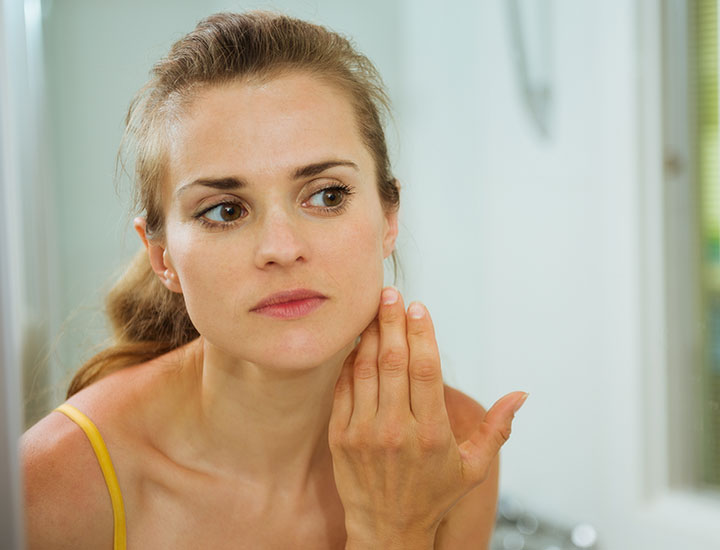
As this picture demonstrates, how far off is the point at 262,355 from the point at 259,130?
0.55 feet

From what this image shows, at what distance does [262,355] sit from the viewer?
1.75 ft

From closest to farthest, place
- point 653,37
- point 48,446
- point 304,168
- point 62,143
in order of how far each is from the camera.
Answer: point 304,168 < point 48,446 < point 653,37 < point 62,143

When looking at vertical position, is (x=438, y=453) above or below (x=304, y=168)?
below

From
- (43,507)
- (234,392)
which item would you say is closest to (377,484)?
(234,392)

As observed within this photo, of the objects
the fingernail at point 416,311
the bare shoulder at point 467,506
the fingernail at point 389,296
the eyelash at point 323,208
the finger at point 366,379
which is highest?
the eyelash at point 323,208

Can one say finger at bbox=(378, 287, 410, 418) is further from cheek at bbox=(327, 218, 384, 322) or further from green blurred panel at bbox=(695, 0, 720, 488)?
green blurred panel at bbox=(695, 0, 720, 488)

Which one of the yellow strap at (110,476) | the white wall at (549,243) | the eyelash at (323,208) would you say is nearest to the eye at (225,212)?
the eyelash at (323,208)

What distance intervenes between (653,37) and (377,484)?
616 millimetres

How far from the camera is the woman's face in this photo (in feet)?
1.65

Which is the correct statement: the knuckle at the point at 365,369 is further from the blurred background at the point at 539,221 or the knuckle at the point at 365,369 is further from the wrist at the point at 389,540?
the blurred background at the point at 539,221

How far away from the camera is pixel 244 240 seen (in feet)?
1.68

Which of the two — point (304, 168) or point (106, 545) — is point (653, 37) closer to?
point (304, 168)

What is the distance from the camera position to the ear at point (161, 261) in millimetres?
593

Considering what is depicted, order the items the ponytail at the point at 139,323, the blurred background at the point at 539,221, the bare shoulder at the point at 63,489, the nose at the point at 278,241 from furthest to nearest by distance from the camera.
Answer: the blurred background at the point at 539,221
the ponytail at the point at 139,323
the bare shoulder at the point at 63,489
the nose at the point at 278,241
